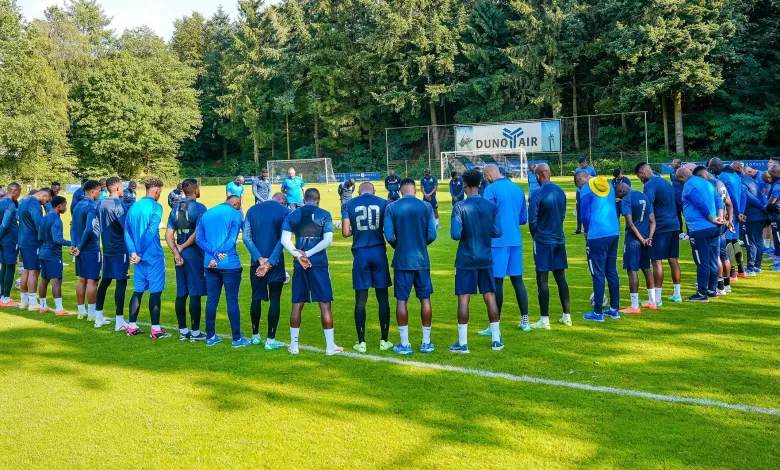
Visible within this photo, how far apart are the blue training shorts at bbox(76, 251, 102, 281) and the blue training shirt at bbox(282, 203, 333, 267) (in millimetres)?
3798

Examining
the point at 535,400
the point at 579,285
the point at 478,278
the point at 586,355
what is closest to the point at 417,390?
the point at 535,400

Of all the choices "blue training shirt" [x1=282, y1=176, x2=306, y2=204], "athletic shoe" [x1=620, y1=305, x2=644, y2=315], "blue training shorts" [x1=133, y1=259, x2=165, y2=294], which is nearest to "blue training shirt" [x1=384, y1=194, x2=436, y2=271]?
"blue training shorts" [x1=133, y1=259, x2=165, y2=294]

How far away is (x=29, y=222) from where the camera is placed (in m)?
10.2

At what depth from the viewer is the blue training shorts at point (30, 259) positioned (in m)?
10.3

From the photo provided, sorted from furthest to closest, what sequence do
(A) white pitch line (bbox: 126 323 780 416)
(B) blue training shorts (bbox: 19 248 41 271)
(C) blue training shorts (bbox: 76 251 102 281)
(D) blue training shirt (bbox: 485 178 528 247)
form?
(B) blue training shorts (bbox: 19 248 41 271) < (C) blue training shorts (bbox: 76 251 102 281) < (D) blue training shirt (bbox: 485 178 528 247) < (A) white pitch line (bbox: 126 323 780 416)

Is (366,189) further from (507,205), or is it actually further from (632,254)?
(632,254)

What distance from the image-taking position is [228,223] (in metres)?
7.75

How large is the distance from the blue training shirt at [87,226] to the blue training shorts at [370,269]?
4.30m

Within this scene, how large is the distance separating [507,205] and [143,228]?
489 centimetres

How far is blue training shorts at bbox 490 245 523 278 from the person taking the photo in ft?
25.9

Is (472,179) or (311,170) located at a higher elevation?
(311,170)

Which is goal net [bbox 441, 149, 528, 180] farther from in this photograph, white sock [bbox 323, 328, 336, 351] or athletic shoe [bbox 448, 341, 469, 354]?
white sock [bbox 323, 328, 336, 351]

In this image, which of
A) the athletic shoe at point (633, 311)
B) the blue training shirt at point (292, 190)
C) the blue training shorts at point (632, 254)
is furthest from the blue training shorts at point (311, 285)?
the blue training shirt at point (292, 190)

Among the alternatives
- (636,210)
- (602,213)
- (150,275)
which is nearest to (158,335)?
(150,275)
